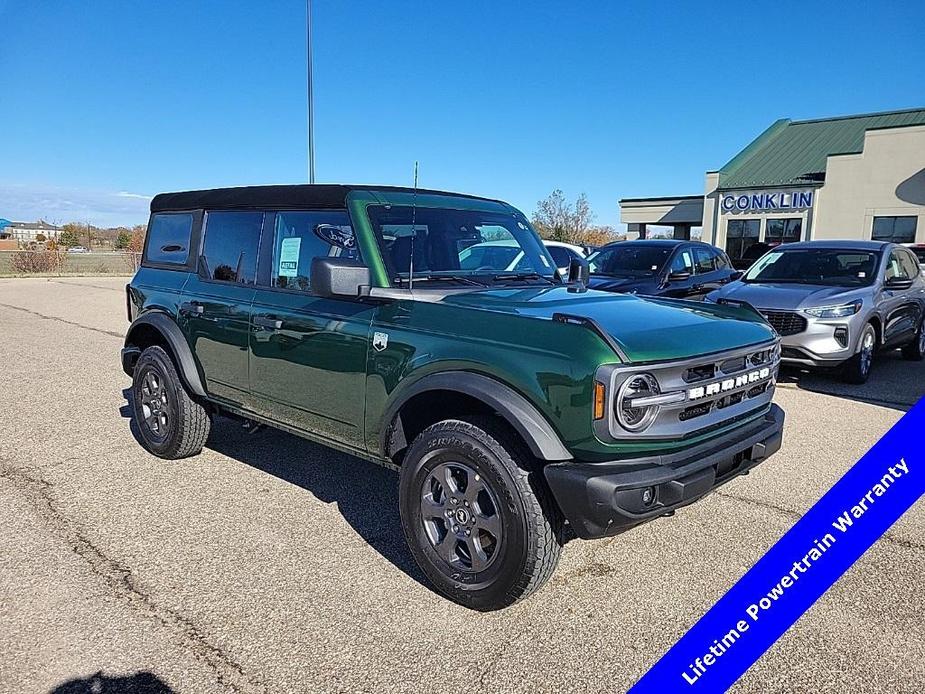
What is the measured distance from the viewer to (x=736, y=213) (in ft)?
105

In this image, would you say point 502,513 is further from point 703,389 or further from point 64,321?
point 64,321

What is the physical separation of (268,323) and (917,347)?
961 cm

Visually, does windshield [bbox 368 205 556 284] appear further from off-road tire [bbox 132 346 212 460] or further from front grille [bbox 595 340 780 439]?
off-road tire [bbox 132 346 212 460]

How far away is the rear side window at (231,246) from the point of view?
14.6ft

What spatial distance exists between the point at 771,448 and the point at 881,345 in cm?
625

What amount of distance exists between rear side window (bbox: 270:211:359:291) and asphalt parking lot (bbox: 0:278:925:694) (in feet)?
4.70

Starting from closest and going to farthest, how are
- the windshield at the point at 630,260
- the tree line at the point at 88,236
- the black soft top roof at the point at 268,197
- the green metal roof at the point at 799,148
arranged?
the black soft top roof at the point at 268,197
the windshield at the point at 630,260
the green metal roof at the point at 799,148
the tree line at the point at 88,236

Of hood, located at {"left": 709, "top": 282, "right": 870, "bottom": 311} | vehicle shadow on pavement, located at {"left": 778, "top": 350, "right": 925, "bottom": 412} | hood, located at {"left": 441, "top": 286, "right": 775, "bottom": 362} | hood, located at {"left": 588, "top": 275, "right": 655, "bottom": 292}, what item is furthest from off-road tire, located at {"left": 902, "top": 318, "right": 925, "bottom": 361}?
hood, located at {"left": 441, "top": 286, "right": 775, "bottom": 362}

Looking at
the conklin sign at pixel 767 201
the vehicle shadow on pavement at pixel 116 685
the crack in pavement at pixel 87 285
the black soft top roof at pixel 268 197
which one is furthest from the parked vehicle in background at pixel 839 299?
the conklin sign at pixel 767 201

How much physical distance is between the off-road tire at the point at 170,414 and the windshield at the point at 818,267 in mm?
7178

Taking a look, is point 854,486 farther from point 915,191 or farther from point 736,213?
point 736,213

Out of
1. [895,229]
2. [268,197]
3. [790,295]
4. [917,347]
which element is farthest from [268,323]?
[895,229]

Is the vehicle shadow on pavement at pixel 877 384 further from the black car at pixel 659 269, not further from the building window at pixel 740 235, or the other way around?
the building window at pixel 740 235

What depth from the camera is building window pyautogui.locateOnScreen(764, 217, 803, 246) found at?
3020 cm
